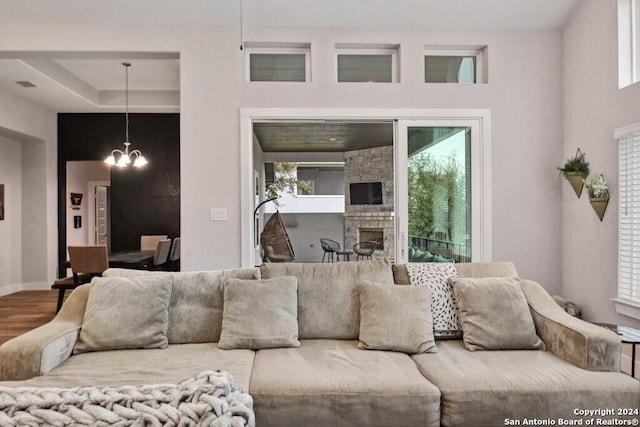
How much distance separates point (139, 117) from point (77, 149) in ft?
3.75

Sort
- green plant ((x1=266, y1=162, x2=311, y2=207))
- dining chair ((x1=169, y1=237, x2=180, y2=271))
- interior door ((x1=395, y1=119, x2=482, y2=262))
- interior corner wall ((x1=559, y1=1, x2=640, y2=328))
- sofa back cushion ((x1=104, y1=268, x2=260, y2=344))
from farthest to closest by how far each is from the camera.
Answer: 1. green plant ((x1=266, y1=162, x2=311, y2=207))
2. dining chair ((x1=169, y1=237, x2=180, y2=271))
3. interior door ((x1=395, y1=119, x2=482, y2=262))
4. interior corner wall ((x1=559, y1=1, x2=640, y2=328))
5. sofa back cushion ((x1=104, y1=268, x2=260, y2=344))

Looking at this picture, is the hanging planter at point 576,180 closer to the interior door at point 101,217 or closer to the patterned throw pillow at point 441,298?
the patterned throw pillow at point 441,298

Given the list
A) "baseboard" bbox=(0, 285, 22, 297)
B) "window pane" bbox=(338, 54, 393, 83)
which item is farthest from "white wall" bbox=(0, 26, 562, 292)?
"baseboard" bbox=(0, 285, 22, 297)

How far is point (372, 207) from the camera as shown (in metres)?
8.96

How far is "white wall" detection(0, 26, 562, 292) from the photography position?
12.9 feet

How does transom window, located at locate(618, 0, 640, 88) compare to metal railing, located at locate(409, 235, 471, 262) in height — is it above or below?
above

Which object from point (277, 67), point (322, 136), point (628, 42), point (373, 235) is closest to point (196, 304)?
point (277, 67)

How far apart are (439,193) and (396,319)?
6.74 feet

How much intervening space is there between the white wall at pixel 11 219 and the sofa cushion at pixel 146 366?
538 cm

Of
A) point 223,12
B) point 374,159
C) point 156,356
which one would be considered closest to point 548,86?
point 223,12

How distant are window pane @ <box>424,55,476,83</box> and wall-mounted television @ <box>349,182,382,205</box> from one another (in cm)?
468

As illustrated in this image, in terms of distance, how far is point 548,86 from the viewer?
4055 mm

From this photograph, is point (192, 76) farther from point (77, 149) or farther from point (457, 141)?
point (77, 149)

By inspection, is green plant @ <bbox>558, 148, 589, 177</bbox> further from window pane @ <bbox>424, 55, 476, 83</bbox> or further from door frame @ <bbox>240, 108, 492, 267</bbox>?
window pane @ <bbox>424, 55, 476, 83</bbox>
